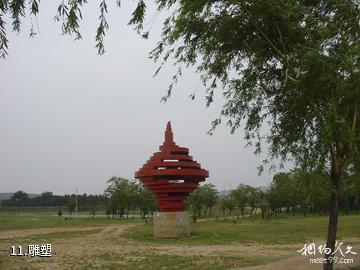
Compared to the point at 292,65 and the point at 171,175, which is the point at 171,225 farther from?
the point at 292,65

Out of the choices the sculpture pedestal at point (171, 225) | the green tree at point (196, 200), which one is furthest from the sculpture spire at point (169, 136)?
the green tree at point (196, 200)

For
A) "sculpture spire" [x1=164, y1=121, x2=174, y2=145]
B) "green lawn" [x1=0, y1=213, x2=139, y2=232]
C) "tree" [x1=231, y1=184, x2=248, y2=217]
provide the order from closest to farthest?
"sculpture spire" [x1=164, y1=121, x2=174, y2=145]
"green lawn" [x1=0, y1=213, x2=139, y2=232]
"tree" [x1=231, y1=184, x2=248, y2=217]

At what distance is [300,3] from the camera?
354 inches

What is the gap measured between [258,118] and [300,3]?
264cm

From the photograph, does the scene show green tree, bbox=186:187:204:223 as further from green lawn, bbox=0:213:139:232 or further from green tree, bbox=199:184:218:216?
green lawn, bbox=0:213:139:232

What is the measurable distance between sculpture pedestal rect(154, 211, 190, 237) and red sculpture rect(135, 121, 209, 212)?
34cm

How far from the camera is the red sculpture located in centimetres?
2550

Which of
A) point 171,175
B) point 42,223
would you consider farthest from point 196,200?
point 171,175

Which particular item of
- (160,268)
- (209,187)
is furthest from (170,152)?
(209,187)

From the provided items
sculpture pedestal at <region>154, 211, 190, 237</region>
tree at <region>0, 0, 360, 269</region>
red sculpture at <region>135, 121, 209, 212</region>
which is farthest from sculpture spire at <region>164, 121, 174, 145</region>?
tree at <region>0, 0, 360, 269</region>

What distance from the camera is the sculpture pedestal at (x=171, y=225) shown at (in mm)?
25798

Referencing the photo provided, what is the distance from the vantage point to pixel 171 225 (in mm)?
25828

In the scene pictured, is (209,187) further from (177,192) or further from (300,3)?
(300,3)

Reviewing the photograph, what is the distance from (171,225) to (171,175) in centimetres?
291
